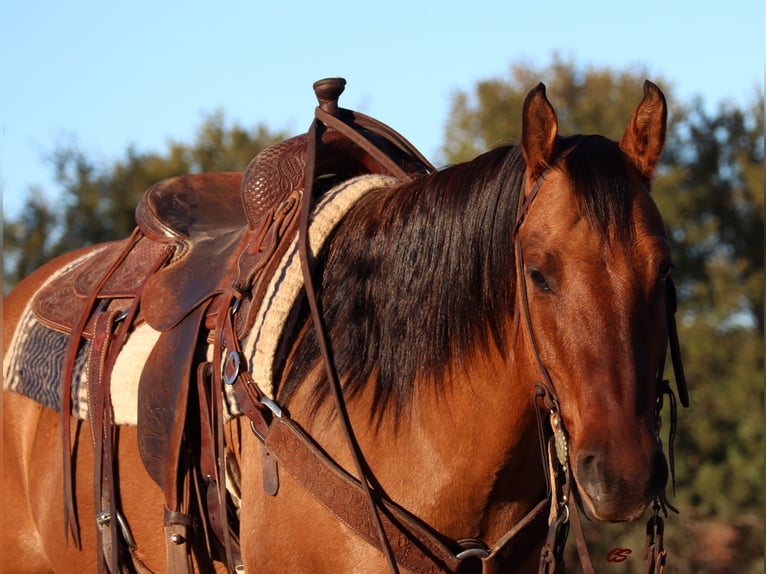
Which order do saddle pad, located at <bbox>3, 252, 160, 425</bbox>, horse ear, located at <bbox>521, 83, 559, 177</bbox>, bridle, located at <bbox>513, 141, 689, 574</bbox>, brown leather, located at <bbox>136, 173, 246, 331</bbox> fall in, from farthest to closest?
saddle pad, located at <bbox>3, 252, 160, 425</bbox>, brown leather, located at <bbox>136, 173, 246, 331</bbox>, horse ear, located at <bbox>521, 83, 559, 177</bbox>, bridle, located at <bbox>513, 141, 689, 574</bbox>

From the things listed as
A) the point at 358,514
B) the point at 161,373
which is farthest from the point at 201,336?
the point at 358,514

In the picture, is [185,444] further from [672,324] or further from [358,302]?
[672,324]

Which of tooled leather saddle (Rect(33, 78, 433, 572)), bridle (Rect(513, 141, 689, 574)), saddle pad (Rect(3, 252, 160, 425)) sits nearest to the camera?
bridle (Rect(513, 141, 689, 574))

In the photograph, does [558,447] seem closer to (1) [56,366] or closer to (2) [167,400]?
(2) [167,400]

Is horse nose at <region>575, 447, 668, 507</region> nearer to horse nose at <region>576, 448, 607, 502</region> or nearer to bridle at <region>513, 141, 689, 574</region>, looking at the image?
horse nose at <region>576, 448, 607, 502</region>

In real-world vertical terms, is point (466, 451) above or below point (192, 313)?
below

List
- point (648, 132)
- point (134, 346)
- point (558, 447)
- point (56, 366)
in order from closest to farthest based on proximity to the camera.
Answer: point (558, 447)
point (648, 132)
point (134, 346)
point (56, 366)

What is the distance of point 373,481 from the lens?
2809 mm

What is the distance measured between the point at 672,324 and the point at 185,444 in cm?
156

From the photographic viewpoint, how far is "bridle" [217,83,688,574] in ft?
8.48

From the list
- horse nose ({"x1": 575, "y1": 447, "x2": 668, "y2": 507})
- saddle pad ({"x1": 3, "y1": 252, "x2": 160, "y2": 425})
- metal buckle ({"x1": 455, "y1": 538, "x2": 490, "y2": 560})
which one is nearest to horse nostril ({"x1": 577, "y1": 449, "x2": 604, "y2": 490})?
horse nose ({"x1": 575, "y1": 447, "x2": 668, "y2": 507})

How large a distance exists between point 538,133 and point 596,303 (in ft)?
1.60

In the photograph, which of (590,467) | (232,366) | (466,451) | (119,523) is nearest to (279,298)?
(232,366)

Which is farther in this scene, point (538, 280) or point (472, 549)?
point (472, 549)
